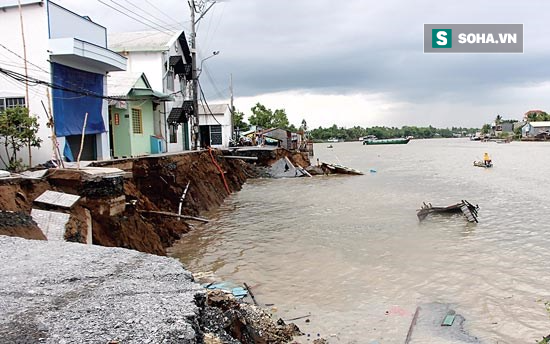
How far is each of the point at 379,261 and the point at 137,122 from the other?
15.4m

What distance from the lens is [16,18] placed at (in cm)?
1489

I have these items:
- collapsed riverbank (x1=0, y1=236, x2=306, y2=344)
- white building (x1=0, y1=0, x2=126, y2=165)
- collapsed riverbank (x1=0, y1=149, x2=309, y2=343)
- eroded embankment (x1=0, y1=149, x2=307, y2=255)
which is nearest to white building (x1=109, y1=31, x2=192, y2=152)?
eroded embankment (x1=0, y1=149, x2=307, y2=255)

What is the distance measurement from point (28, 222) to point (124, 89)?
13570 mm

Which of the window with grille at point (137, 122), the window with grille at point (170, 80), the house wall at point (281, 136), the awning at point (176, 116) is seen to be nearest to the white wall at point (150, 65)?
the window with grille at point (170, 80)

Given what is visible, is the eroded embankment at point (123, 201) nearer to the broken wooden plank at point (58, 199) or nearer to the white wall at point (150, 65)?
the broken wooden plank at point (58, 199)

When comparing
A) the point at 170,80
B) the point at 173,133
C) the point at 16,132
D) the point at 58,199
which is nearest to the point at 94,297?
the point at 58,199

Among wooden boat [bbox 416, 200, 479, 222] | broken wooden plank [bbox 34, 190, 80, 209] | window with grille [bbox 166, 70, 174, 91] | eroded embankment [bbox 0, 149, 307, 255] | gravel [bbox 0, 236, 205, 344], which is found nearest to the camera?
gravel [bbox 0, 236, 205, 344]

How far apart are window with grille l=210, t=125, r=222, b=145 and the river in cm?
A: 2085

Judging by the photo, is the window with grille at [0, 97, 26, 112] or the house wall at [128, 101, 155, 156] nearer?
the window with grille at [0, 97, 26, 112]

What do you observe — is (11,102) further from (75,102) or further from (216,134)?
(216,134)

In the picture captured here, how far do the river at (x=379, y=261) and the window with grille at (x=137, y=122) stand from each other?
6021 mm

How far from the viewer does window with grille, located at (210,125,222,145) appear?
44344 mm

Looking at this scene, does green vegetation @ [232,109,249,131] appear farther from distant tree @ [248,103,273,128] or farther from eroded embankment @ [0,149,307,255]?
eroded embankment @ [0,149,307,255]

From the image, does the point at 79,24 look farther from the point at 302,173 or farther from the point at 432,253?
the point at 302,173
